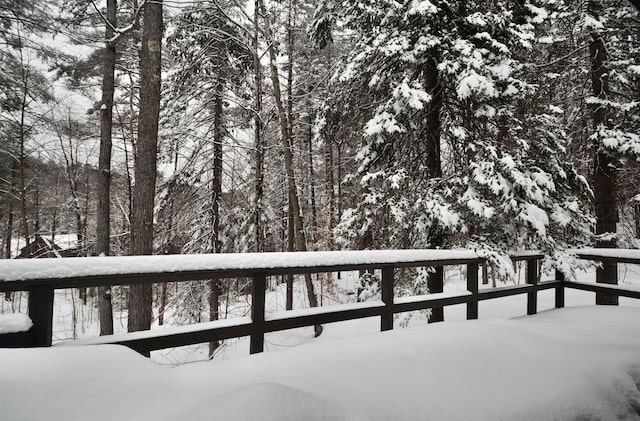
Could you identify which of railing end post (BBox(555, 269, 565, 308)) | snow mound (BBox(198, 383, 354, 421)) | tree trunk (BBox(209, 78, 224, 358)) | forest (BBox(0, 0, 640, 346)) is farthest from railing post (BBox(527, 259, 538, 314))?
tree trunk (BBox(209, 78, 224, 358))

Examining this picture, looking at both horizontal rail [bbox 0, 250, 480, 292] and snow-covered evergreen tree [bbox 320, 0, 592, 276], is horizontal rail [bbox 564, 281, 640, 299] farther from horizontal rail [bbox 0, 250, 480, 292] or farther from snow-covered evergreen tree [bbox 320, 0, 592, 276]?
horizontal rail [bbox 0, 250, 480, 292]

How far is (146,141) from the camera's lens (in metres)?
5.62

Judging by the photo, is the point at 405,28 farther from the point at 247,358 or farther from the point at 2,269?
the point at 2,269

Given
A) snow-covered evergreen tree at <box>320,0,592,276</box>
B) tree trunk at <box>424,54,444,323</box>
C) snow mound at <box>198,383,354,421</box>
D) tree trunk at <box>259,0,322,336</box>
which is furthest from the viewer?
tree trunk at <box>259,0,322,336</box>

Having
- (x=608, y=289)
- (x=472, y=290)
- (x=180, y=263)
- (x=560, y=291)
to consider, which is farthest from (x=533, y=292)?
(x=180, y=263)

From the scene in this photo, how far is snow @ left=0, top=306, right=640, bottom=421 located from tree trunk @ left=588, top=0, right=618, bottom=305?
7.48 meters

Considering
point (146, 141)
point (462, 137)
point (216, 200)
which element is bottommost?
point (216, 200)

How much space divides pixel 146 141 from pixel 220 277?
13.6 ft

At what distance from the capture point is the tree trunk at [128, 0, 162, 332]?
221 inches

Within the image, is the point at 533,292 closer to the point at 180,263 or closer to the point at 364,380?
the point at 364,380

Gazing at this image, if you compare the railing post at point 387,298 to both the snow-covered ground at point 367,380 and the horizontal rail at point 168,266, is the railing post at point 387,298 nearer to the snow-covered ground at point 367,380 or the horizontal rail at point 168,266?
the horizontal rail at point 168,266

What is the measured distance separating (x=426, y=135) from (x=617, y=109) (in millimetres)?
5672

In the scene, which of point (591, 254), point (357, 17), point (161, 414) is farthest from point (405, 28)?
point (161, 414)

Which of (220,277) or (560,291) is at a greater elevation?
(220,277)
